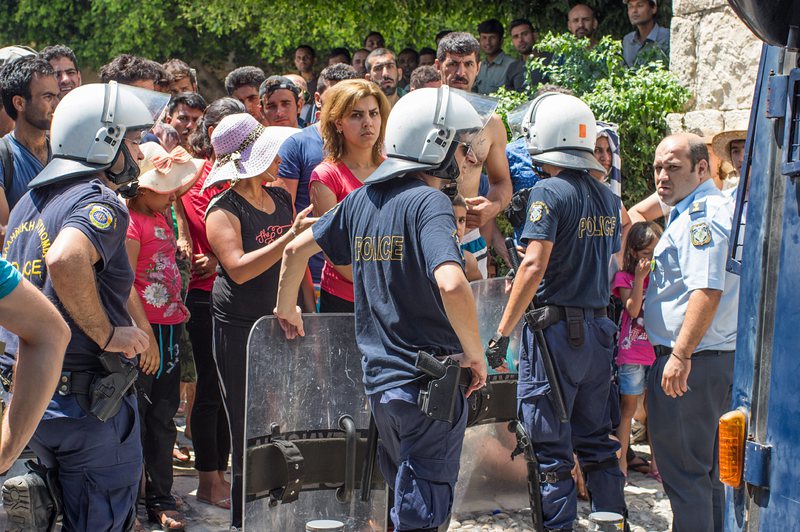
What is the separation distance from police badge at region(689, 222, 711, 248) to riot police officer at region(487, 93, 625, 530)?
425 millimetres

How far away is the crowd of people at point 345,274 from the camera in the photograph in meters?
3.57

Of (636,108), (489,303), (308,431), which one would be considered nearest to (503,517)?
(489,303)

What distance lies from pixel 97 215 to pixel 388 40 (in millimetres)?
14301

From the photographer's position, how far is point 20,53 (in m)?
6.23

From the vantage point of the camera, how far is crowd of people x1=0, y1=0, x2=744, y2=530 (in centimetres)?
357

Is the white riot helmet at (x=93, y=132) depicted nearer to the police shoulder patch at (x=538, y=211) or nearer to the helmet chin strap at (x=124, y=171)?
the helmet chin strap at (x=124, y=171)

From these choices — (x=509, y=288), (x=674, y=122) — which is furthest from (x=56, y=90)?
(x=674, y=122)

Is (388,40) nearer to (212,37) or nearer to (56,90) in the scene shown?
(212,37)

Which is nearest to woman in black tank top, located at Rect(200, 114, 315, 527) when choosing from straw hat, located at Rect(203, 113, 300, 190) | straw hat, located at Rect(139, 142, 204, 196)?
straw hat, located at Rect(203, 113, 300, 190)

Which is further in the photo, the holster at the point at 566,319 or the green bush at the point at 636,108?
the green bush at the point at 636,108

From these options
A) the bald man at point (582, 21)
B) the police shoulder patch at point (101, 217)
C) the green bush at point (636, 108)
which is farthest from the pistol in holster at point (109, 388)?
the bald man at point (582, 21)

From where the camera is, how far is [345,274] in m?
4.89

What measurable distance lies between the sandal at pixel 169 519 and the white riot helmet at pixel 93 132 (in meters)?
1.88

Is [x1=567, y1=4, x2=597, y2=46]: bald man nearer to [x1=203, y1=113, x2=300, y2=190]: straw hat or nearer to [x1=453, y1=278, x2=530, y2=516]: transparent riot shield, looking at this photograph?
[x1=453, y1=278, x2=530, y2=516]: transparent riot shield
